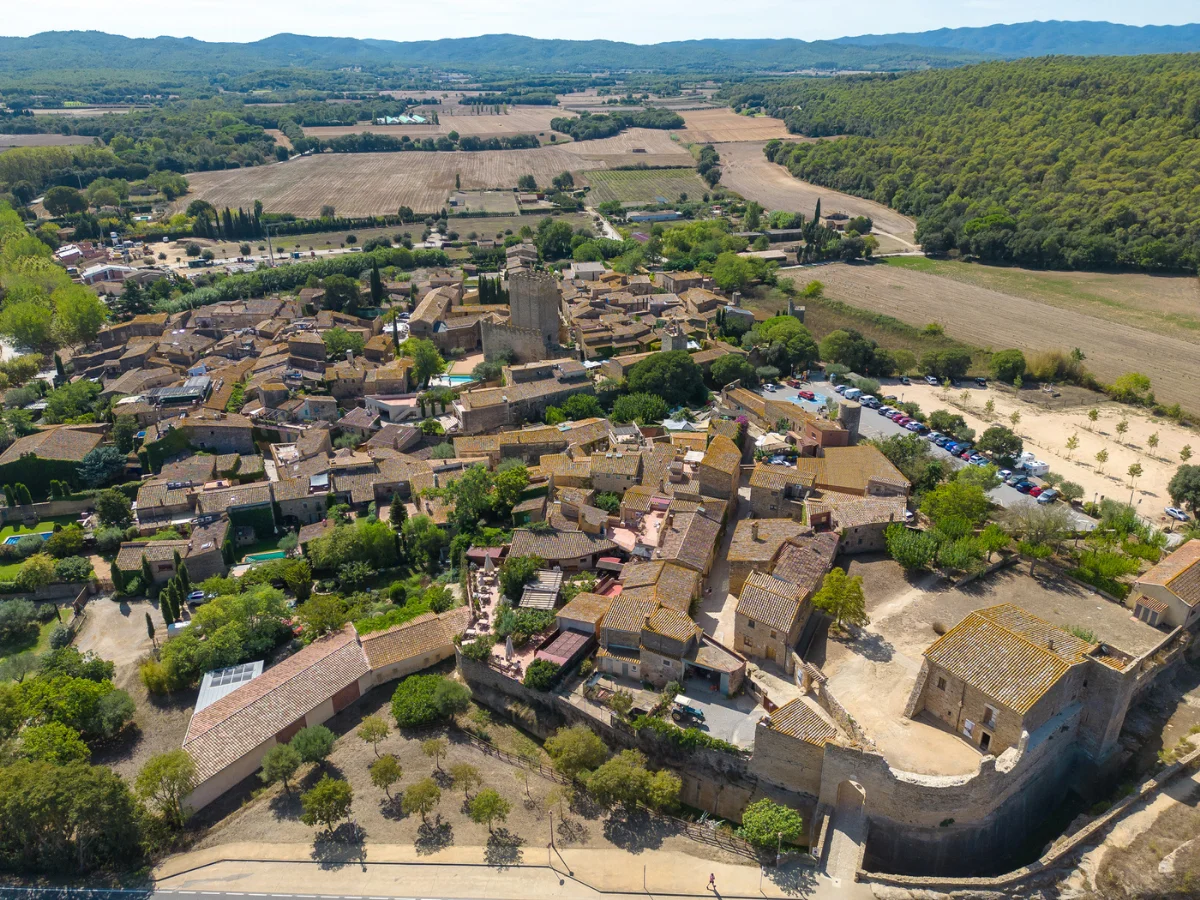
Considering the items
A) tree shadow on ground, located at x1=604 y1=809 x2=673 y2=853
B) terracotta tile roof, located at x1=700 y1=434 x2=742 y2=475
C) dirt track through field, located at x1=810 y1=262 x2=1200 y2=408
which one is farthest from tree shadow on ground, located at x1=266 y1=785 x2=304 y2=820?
dirt track through field, located at x1=810 y1=262 x2=1200 y2=408

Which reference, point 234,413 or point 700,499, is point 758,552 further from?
point 234,413

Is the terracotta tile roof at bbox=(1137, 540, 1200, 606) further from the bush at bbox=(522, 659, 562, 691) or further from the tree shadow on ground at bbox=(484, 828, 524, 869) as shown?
the tree shadow on ground at bbox=(484, 828, 524, 869)

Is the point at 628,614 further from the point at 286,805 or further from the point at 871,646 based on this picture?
the point at 286,805

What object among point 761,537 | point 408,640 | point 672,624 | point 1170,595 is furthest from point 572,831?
point 1170,595

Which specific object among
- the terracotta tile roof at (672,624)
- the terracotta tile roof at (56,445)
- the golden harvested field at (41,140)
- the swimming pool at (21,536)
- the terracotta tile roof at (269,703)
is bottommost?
the swimming pool at (21,536)

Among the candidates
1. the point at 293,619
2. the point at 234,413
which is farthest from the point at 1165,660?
the point at 234,413

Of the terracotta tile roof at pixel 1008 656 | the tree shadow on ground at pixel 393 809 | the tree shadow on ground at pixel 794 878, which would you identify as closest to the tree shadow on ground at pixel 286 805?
the tree shadow on ground at pixel 393 809

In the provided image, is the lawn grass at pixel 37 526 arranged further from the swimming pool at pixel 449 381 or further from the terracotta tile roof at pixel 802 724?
the terracotta tile roof at pixel 802 724
